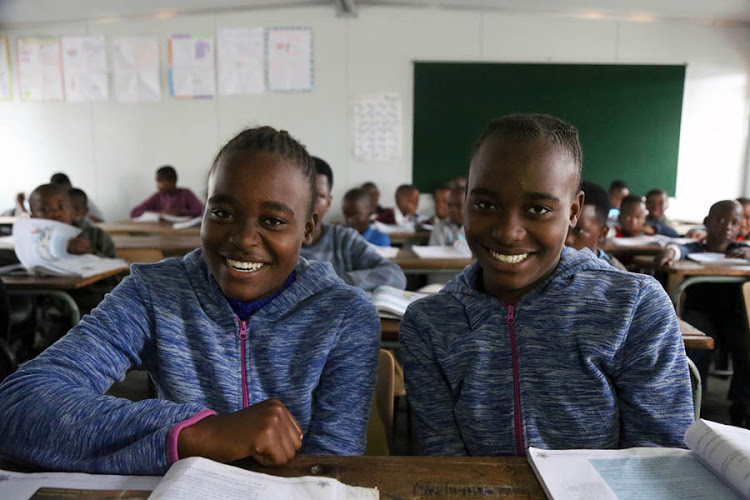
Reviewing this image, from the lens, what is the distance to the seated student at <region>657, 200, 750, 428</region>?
2172 mm

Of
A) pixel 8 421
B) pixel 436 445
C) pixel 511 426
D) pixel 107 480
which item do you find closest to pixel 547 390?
pixel 511 426

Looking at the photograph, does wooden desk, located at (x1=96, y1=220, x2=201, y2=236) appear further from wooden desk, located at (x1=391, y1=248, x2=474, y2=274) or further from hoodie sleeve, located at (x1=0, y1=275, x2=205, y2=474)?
hoodie sleeve, located at (x1=0, y1=275, x2=205, y2=474)

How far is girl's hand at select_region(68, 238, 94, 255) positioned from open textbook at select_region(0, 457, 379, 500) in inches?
87.6

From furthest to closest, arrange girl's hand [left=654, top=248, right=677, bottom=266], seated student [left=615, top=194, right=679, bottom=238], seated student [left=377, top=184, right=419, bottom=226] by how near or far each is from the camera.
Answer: seated student [left=377, top=184, right=419, bottom=226], seated student [left=615, top=194, right=679, bottom=238], girl's hand [left=654, top=248, right=677, bottom=266]

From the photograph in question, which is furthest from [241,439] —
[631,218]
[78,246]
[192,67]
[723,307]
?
[192,67]

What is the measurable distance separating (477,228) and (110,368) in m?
0.66

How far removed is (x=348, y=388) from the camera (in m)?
0.91

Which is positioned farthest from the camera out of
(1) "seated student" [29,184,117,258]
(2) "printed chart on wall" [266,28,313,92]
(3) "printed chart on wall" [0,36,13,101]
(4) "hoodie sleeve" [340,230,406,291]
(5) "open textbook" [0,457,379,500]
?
(3) "printed chart on wall" [0,36,13,101]

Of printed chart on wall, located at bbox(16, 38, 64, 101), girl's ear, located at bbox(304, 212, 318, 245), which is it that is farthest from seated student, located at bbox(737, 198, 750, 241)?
printed chart on wall, located at bbox(16, 38, 64, 101)

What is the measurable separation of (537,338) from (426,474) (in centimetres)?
38

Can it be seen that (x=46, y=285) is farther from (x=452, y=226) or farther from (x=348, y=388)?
(x=452, y=226)

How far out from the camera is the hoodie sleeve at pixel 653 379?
82 centimetres

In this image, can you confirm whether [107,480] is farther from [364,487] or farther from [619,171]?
[619,171]

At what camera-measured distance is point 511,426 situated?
3.00 ft
